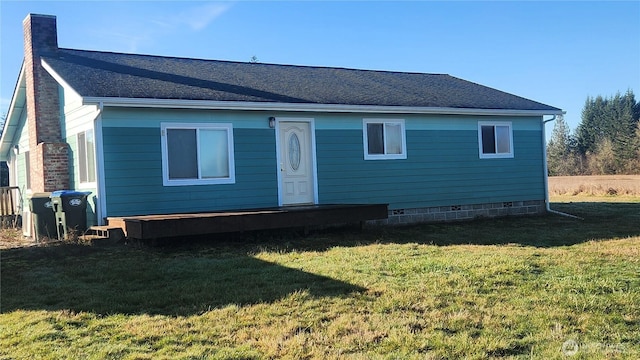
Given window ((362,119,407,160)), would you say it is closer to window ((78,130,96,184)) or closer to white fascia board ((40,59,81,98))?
window ((78,130,96,184))

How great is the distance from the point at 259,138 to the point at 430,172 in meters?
4.39

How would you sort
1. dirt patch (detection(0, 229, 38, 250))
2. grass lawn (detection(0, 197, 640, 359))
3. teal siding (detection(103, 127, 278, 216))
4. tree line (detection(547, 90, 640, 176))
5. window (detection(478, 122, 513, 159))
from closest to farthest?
grass lawn (detection(0, 197, 640, 359)) → teal siding (detection(103, 127, 278, 216)) → dirt patch (detection(0, 229, 38, 250)) → window (detection(478, 122, 513, 159)) → tree line (detection(547, 90, 640, 176))

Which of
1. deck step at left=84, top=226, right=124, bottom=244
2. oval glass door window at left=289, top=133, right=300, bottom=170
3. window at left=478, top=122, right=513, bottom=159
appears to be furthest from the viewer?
window at left=478, top=122, right=513, bottom=159

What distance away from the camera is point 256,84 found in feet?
42.1

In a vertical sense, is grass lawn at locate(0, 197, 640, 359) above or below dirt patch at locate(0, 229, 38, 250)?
below

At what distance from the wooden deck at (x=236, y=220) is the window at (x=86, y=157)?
59.5 inches

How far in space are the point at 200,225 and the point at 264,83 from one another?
15.8 ft

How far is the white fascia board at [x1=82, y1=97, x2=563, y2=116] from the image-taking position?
1003cm

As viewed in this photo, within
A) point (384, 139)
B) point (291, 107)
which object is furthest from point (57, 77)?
point (384, 139)

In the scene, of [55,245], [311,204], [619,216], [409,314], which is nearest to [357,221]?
[311,204]

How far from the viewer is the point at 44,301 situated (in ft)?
19.4

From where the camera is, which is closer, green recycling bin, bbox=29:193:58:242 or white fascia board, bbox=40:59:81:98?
white fascia board, bbox=40:59:81:98

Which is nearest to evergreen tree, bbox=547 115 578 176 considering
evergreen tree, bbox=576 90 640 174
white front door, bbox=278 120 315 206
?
evergreen tree, bbox=576 90 640 174

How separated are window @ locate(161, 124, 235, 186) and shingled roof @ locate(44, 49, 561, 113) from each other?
Answer: 66 cm
